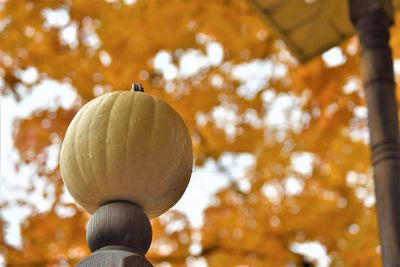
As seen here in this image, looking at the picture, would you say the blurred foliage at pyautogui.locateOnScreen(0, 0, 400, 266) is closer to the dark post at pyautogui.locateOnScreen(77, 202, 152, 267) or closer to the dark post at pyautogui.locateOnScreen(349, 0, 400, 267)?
the dark post at pyautogui.locateOnScreen(349, 0, 400, 267)

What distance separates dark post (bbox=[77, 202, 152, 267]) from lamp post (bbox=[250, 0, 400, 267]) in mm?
1565

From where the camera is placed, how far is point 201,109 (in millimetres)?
5727

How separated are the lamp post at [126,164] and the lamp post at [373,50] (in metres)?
1.48

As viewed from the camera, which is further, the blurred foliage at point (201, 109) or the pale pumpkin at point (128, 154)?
the blurred foliage at point (201, 109)

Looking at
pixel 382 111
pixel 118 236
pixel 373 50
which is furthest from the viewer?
pixel 373 50

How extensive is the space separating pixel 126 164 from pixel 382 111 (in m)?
1.87

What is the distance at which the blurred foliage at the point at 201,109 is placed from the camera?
5.38 metres

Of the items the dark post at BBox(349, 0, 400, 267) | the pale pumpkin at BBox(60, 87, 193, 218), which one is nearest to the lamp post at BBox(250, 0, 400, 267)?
the dark post at BBox(349, 0, 400, 267)

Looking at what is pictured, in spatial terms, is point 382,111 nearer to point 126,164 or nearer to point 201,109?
point 126,164

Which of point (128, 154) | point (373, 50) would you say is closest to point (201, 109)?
point (373, 50)

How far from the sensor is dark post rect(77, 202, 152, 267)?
1.45 metres

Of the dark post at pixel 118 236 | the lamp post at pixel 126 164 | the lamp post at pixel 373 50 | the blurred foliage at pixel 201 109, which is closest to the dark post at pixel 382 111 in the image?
the lamp post at pixel 373 50

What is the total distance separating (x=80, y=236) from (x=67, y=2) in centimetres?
190

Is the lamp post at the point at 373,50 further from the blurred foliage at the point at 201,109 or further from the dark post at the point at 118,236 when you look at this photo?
the dark post at the point at 118,236
